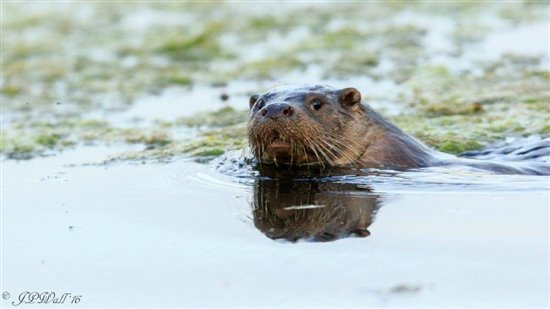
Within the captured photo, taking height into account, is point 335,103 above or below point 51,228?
above

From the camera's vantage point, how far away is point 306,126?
644 centimetres

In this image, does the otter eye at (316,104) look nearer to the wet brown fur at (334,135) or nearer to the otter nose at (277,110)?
the wet brown fur at (334,135)

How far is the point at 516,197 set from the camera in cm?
583

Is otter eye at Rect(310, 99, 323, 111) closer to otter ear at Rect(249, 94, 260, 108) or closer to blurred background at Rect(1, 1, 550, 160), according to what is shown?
otter ear at Rect(249, 94, 260, 108)

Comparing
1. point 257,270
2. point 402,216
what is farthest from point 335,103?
point 257,270

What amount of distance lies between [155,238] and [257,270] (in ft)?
2.66

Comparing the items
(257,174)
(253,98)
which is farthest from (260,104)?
(257,174)

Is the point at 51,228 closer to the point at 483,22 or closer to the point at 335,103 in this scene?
the point at 335,103

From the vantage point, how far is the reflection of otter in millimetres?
5184

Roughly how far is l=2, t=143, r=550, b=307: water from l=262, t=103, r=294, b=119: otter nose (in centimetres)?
40

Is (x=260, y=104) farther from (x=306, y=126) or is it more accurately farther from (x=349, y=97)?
(x=349, y=97)

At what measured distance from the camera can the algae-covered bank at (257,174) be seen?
4.54 meters

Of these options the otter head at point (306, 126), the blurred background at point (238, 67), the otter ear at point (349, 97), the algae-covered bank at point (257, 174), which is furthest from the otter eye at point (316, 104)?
the blurred background at point (238, 67)

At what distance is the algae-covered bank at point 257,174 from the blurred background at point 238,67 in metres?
0.04
